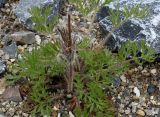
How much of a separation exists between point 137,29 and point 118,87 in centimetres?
50

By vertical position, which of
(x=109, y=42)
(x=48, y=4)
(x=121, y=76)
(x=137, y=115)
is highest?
(x=48, y=4)

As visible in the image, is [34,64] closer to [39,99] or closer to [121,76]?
[39,99]

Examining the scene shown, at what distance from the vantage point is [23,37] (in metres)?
3.69

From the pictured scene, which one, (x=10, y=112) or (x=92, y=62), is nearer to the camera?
(x=92, y=62)

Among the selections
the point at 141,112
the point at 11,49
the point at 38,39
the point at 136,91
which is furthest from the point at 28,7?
the point at 141,112

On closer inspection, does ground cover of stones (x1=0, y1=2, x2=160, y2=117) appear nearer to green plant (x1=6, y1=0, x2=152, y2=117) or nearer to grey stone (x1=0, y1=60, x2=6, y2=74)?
grey stone (x1=0, y1=60, x2=6, y2=74)

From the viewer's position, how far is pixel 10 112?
339 centimetres

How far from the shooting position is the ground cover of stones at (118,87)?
3.43 meters

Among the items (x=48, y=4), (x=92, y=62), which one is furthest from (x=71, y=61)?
(x=48, y=4)

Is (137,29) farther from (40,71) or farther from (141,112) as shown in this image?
(40,71)

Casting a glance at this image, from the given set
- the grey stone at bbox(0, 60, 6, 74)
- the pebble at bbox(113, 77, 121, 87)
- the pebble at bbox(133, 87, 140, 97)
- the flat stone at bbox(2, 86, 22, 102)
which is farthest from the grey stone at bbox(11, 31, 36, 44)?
the pebble at bbox(133, 87, 140, 97)

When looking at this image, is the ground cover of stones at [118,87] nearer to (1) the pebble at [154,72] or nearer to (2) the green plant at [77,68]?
(1) the pebble at [154,72]

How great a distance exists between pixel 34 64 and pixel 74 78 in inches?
13.9

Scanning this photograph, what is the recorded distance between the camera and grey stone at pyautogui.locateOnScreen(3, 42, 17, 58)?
3.65 metres
